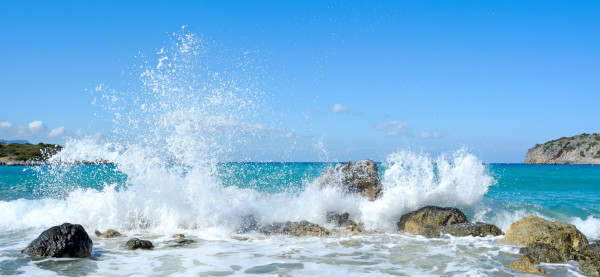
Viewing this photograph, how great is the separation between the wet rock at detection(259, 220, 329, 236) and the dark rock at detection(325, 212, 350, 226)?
1.52m

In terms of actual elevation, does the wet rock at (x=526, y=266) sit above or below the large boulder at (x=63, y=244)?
below

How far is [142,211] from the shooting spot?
11.9 m

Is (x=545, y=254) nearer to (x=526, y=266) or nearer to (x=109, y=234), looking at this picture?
(x=526, y=266)

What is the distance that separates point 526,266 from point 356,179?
291 inches

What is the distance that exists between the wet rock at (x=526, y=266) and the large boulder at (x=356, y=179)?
251 inches

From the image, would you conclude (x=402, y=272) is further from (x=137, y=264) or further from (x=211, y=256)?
(x=137, y=264)

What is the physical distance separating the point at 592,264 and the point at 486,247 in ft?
7.02

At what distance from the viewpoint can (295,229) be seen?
10.4 metres

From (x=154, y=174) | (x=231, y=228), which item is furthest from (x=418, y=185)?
(x=154, y=174)

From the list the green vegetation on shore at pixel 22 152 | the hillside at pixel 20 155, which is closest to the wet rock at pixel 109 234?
the hillside at pixel 20 155

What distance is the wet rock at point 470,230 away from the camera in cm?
1025

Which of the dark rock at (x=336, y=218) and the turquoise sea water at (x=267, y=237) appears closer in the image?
the turquoise sea water at (x=267, y=237)

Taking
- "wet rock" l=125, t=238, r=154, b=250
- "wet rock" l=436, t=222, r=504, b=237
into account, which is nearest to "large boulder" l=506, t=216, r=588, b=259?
"wet rock" l=436, t=222, r=504, b=237

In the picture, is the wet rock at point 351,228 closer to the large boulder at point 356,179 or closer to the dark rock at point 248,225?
the dark rock at point 248,225
